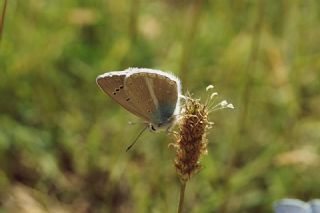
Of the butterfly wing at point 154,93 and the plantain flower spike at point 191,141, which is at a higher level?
the butterfly wing at point 154,93

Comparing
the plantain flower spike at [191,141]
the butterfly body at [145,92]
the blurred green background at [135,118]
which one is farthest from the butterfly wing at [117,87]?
the blurred green background at [135,118]

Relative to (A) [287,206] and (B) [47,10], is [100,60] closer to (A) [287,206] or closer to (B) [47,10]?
(B) [47,10]

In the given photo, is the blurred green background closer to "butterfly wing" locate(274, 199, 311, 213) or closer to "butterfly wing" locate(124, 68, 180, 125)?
"butterfly wing" locate(124, 68, 180, 125)

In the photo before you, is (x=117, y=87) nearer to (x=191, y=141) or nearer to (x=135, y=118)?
(x=191, y=141)

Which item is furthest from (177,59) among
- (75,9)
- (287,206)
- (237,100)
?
(287,206)

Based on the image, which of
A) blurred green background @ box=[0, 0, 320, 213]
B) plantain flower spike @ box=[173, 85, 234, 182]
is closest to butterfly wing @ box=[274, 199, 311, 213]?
plantain flower spike @ box=[173, 85, 234, 182]

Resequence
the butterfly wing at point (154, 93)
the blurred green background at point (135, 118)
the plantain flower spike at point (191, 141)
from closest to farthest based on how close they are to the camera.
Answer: the plantain flower spike at point (191, 141) → the butterfly wing at point (154, 93) → the blurred green background at point (135, 118)

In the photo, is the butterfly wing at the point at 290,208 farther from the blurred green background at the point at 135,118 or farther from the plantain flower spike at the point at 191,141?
the blurred green background at the point at 135,118

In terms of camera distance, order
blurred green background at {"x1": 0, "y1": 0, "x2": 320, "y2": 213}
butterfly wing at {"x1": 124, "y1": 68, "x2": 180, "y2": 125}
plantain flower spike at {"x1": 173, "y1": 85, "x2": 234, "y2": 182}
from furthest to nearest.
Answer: blurred green background at {"x1": 0, "y1": 0, "x2": 320, "y2": 213} → butterfly wing at {"x1": 124, "y1": 68, "x2": 180, "y2": 125} → plantain flower spike at {"x1": 173, "y1": 85, "x2": 234, "y2": 182}
